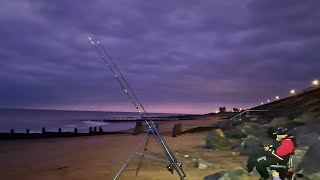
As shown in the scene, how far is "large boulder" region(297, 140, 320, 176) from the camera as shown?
25.7 feet

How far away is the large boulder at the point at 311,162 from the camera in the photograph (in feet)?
25.7

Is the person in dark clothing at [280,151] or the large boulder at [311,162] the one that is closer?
the person in dark clothing at [280,151]

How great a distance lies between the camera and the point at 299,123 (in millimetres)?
16797

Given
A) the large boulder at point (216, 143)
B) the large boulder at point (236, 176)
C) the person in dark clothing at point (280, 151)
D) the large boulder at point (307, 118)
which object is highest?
the large boulder at point (307, 118)

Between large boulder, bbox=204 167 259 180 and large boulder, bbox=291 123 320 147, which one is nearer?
large boulder, bbox=204 167 259 180

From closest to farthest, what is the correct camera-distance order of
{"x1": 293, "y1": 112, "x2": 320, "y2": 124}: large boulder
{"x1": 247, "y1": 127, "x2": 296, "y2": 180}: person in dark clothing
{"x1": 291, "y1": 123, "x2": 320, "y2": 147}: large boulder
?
{"x1": 247, "y1": 127, "x2": 296, "y2": 180}: person in dark clothing, {"x1": 291, "y1": 123, "x2": 320, "y2": 147}: large boulder, {"x1": 293, "y1": 112, "x2": 320, "y2": 124}: large boulder

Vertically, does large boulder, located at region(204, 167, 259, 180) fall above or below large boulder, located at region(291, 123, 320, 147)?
below

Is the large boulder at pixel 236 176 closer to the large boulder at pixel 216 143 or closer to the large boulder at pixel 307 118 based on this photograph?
the large boulder at pixel 216 143

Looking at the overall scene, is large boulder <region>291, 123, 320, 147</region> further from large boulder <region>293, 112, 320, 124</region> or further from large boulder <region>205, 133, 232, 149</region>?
large boulder <region>293, 112, 320, 124</region>

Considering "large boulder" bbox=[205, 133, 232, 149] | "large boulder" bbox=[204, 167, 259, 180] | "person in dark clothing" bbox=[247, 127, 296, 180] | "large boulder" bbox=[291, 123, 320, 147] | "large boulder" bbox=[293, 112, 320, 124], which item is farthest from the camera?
"large boulder" bbox=[293, 112, 320, 124]

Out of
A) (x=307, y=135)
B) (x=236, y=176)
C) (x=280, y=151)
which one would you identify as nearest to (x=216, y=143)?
(x=307, y=135)

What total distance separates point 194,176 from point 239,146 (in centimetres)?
620

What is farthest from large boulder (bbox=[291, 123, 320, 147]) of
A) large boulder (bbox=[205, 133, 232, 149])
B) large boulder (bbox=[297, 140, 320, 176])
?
large boulder (bbox=[205, 133, 232, 149])

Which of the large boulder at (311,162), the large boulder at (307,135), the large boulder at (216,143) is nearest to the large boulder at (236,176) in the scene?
the large boulder at (311,162)
